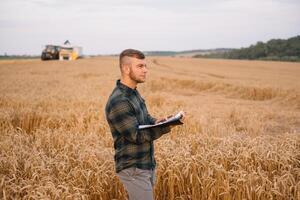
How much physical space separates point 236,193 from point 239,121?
704 centimetres

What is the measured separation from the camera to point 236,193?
4594 millimetres

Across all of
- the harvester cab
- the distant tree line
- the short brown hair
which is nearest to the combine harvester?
the harvester cab

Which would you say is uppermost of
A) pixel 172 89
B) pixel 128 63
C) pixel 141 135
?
pixel 128 63

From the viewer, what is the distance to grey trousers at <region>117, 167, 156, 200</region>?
11.5 ft

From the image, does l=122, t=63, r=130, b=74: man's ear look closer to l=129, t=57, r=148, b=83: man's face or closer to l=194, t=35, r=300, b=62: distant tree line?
l=129, t=57, r=148, b=83: man's face

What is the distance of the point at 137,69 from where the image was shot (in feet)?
11.7

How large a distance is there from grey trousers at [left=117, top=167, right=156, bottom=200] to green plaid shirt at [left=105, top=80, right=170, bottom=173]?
0.16 feet

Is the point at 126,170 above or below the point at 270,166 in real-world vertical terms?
above

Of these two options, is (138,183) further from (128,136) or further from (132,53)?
(132,53)

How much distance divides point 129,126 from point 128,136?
10 centimetres

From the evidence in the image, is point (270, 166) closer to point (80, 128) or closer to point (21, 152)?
point (21, 152)

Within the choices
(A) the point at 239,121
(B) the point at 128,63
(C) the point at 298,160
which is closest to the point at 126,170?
(B) the point at 128,63

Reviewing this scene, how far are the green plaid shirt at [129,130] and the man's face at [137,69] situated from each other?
0.39 feet

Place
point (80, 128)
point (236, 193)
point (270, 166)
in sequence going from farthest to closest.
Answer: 1. point (80, 128)
2. point (270, 166)
3. point (236, 193)
